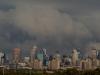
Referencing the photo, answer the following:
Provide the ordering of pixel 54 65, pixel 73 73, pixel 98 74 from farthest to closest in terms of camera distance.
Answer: pixel 54 65 < pixel 73 73 < pixel 98 74

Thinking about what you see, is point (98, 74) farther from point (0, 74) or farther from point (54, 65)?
point (54, 65)

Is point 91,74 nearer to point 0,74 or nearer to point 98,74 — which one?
point 98,74

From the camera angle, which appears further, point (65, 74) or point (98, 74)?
point (65, 74)

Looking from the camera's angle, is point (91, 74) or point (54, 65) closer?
point (91, 74)

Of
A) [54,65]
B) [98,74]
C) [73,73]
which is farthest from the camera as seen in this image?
[54,65]

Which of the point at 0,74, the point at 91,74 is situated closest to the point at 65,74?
the point at 91,74

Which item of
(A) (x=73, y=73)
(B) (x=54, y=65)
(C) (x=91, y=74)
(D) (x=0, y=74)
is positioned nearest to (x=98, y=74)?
(C) (x=91, y=74)

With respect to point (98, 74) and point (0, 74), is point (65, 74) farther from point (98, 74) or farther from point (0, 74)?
point (0, 74)

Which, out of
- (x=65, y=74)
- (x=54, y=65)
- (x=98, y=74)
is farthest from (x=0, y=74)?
(x=54, y=65)
